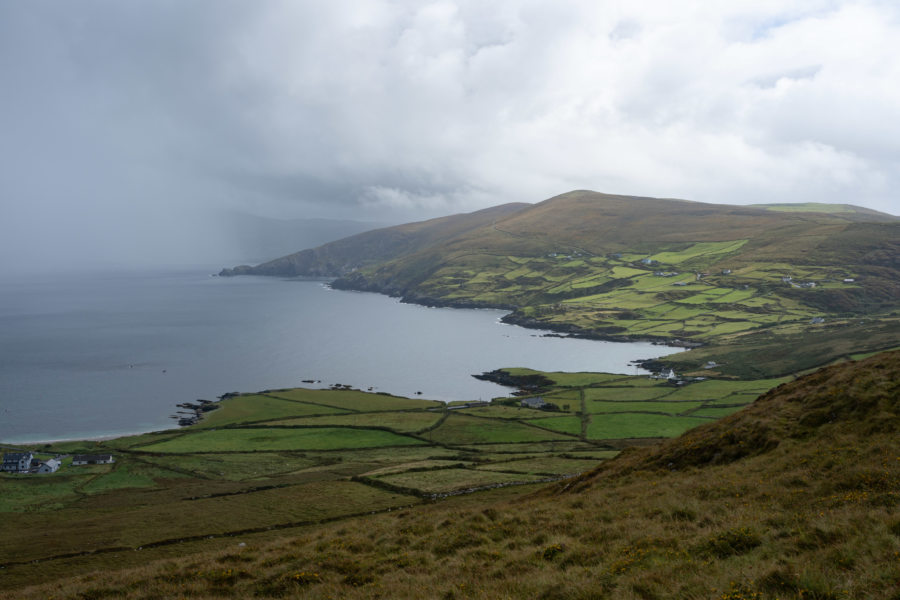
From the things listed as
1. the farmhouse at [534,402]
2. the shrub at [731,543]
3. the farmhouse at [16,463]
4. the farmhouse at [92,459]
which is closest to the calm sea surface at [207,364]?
the farmhouse at [534,402]

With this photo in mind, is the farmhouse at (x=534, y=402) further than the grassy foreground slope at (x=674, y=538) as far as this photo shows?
Yes

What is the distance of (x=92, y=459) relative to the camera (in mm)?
68312

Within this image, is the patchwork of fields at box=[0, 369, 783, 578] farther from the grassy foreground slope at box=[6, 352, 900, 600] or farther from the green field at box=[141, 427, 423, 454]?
the grassy foreground slope at box=[6, 352, 900, 600]

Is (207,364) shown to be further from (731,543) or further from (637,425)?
(731,543)

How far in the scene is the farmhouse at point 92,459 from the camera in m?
67.8

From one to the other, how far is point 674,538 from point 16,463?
253ft

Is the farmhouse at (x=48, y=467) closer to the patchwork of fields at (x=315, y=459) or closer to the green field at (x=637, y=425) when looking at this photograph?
the patchwork of fields at (x=315, y=459)

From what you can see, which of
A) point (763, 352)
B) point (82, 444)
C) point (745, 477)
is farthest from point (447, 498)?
point (763, 352)

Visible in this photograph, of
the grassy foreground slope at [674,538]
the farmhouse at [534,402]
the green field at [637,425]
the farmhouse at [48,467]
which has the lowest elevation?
the farmhouse at [48,467]

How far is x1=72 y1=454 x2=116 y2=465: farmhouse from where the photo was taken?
222ft

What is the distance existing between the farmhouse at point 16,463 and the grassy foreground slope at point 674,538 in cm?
5450

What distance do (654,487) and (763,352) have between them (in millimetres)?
118629

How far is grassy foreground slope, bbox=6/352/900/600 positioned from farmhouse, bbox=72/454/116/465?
173ft

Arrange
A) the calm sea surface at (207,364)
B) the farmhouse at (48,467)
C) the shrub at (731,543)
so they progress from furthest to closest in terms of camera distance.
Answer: the calm sea surface at (207,364), the farmhouse at (48,467), the shrub at (731,543)
